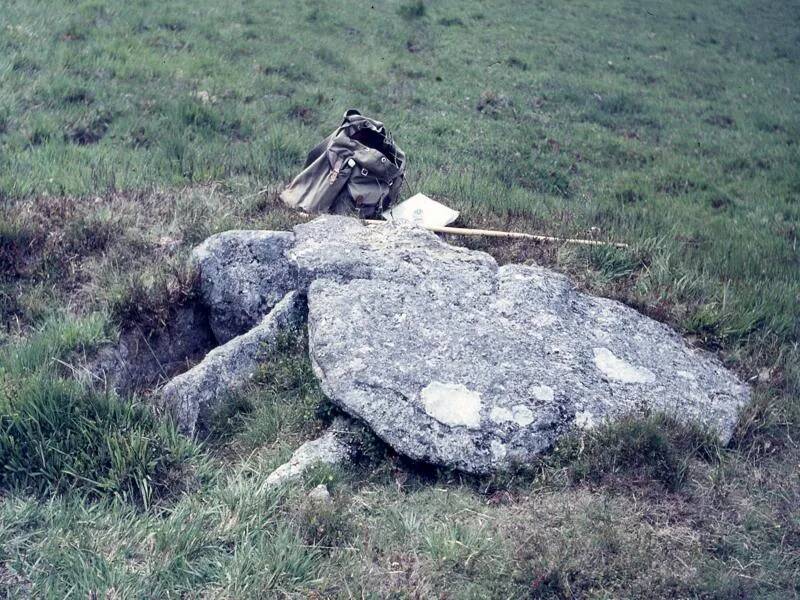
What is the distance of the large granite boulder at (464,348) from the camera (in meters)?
4.07

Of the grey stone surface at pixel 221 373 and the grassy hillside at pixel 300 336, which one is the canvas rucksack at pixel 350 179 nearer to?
the grassy hillside at pixel 300 336

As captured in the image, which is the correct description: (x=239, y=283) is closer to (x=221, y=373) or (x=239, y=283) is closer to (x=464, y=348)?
(x=221, y=373)

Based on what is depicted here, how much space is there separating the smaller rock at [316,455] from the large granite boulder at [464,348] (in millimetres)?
170

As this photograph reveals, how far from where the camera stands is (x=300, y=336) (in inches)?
191

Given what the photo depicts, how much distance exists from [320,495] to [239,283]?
2162mm

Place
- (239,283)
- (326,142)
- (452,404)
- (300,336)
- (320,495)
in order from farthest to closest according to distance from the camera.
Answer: (326,142) < (239,283) < (300,336) < (452,404) < (320,495)

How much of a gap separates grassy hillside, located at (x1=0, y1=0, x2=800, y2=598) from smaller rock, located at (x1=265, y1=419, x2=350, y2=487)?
12cm

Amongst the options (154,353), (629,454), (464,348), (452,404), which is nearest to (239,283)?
(154,353)

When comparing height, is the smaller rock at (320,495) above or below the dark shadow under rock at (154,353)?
above

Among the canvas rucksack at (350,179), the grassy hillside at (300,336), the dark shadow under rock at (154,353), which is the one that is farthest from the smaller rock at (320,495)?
the canvas rucksack at (350,179)

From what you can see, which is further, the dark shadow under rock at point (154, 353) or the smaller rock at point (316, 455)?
the dark shadow under rock at point (154, 353)

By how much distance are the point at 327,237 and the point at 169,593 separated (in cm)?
306

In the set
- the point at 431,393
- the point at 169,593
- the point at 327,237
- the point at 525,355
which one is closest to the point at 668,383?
the point at 525,355

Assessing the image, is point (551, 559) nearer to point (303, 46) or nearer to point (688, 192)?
point (688, 192)
